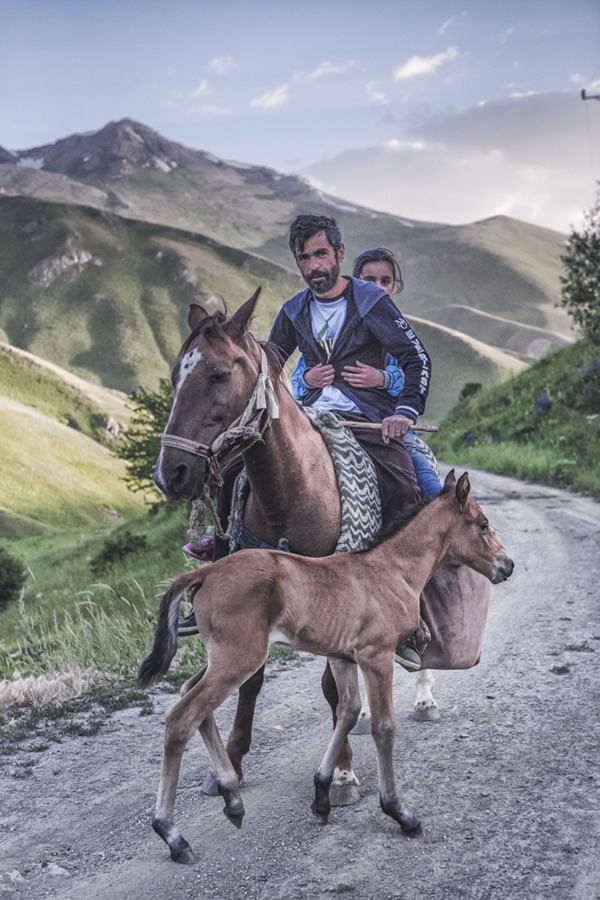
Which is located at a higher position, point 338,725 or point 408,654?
point 408,654

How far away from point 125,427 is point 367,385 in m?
107

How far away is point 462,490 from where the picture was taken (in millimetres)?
5152

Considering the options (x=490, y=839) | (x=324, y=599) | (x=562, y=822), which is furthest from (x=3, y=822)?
(x=562, y=822)

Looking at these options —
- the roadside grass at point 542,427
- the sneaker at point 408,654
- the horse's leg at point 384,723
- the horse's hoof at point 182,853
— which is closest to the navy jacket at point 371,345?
the sneaker at point 408,654

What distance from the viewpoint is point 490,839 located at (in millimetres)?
4422

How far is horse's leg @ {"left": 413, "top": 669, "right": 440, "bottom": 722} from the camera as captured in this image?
661 centimetres

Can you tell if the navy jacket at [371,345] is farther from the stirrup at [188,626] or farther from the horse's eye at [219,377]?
the stirrup at [188,626]

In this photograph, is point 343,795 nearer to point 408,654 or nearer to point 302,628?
point 408,654

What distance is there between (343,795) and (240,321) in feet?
10.0

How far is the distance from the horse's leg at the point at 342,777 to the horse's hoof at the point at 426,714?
5.10ft

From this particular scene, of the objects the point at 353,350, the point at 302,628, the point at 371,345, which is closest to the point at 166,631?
the point at 302,628

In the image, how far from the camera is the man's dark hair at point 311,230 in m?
5.40

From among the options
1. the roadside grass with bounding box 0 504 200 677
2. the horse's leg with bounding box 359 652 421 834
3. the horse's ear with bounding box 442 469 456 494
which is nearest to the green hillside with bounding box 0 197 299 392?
the roadside grass with bounding box 0 504 200 677

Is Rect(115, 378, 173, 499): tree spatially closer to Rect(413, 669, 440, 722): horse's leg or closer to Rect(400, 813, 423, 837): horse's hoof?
Rect(413, 669, 440, 722): horse's leg
